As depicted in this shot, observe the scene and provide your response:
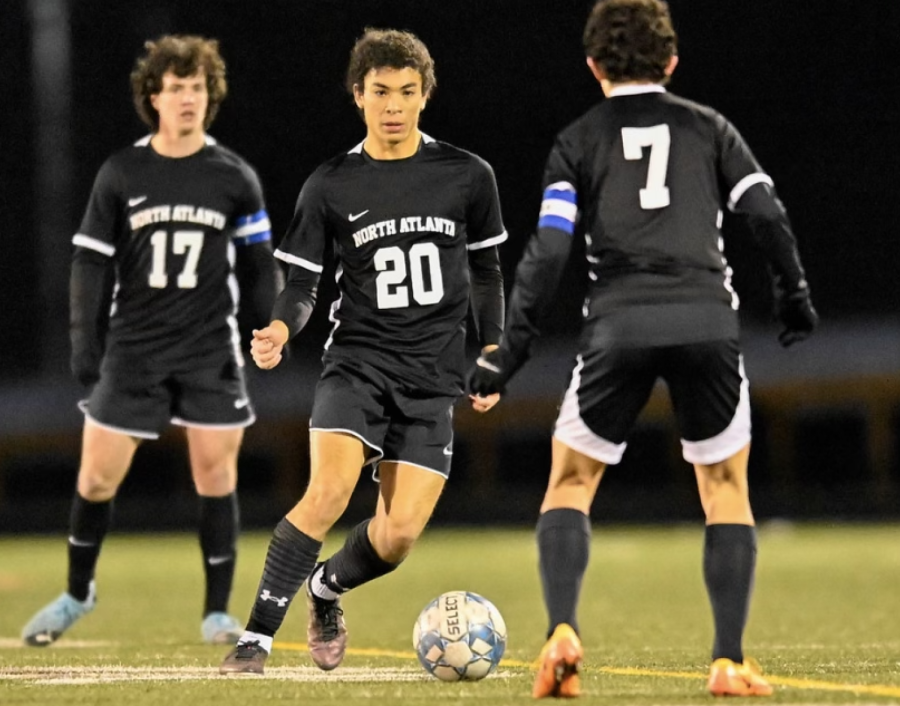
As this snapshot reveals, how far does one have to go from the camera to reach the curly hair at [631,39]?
5.52m

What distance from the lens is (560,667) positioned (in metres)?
5.18

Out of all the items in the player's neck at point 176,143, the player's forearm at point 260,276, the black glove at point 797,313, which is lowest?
the player's forearm at point 260,276

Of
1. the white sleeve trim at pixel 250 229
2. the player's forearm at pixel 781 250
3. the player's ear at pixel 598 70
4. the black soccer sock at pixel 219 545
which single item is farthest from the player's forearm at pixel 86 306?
the player's forearm at pixel 781 250

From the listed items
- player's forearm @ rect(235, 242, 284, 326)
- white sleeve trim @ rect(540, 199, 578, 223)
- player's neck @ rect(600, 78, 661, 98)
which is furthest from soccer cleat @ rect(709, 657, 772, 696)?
A: player's forearm @ rect(235, 242, 284, 326)

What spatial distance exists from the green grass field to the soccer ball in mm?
101

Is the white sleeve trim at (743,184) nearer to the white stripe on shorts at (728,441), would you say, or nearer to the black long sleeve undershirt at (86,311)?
the white stripe on shorts at (728,441)

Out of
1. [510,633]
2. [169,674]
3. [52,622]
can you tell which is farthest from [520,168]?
[169,674]

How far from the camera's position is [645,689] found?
556 centimetres

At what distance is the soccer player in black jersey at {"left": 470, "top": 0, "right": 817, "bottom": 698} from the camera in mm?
5441

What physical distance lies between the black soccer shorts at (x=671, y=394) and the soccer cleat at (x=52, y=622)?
3.59 meters

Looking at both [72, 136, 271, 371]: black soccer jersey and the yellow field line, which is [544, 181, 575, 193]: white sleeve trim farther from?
[72, 136, 271, 371]: black soccer jersey

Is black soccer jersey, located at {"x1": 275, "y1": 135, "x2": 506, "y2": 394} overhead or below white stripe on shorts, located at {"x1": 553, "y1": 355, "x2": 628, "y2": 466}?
overhead

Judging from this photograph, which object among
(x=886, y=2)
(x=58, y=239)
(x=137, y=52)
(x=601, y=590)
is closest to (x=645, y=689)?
(x=601, y=590)

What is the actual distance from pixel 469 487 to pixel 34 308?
12357mm
